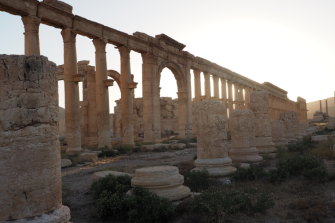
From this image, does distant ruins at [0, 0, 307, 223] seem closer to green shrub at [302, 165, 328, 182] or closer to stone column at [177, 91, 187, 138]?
stone column at [177, 91, 187, 138]

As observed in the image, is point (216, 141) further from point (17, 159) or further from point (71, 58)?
point (71, 58)

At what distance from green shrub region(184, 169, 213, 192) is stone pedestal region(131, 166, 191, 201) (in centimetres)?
129

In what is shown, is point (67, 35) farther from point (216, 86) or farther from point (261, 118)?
point (216, 86)

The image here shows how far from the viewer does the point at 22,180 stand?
13.8 feet

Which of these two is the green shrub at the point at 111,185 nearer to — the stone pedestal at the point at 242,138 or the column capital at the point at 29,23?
the stone pedestal at the point at 242,138

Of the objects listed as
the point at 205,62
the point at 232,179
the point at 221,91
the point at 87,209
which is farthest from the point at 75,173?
the point at 221,91

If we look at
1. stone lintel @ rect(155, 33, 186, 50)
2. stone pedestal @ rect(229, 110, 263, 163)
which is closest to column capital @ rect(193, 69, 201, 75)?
stone lintel @ rect(155, 33, 186, 50)

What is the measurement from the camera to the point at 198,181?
8.61 m

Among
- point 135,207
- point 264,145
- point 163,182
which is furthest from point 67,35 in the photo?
point 135,207

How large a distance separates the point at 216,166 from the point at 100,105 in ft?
39.1

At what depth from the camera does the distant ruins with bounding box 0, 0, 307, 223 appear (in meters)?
4.27

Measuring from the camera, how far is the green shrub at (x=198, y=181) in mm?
8484

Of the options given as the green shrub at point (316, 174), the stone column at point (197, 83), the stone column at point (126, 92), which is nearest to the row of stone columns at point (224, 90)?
the stone column at point (197, 83)

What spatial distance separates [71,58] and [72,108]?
9.13ft
